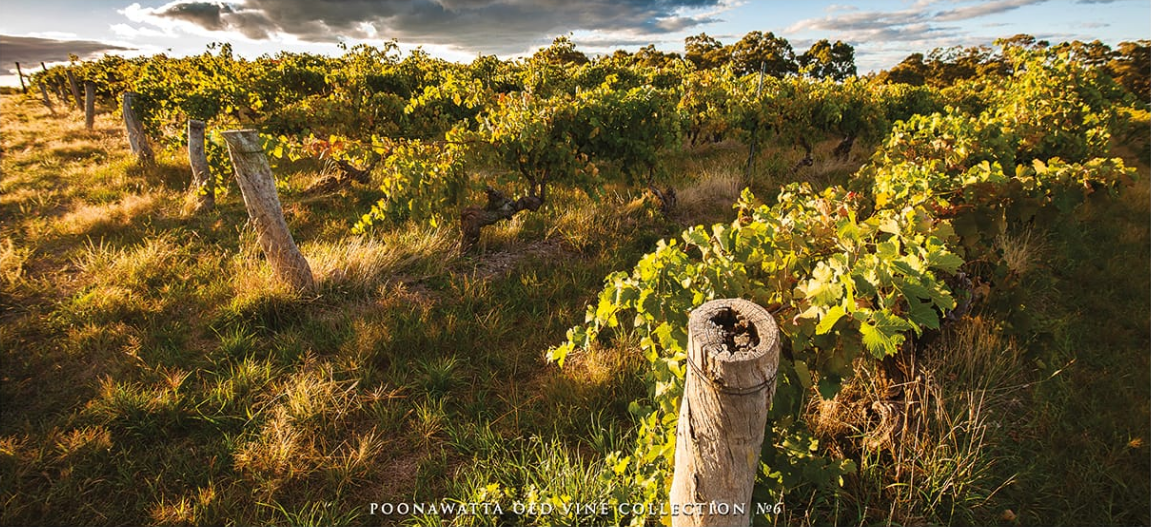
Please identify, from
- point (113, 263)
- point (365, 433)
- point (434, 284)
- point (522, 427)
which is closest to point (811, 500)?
point (522, 427)

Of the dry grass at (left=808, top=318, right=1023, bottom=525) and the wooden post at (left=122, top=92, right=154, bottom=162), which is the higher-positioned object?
the wooden post at (left=122, top=92, right=154, bottom=162)

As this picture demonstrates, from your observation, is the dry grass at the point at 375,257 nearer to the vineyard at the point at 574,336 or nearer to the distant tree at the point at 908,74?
the vineyard at the point at 574,336

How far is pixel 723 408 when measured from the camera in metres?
1.31

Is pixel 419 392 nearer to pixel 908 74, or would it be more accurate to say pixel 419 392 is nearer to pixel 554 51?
pixel 554 51

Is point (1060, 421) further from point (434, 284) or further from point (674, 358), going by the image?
point (434, 284)

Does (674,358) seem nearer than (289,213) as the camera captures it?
Yes

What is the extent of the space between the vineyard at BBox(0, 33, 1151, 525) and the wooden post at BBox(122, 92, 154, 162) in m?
2.39

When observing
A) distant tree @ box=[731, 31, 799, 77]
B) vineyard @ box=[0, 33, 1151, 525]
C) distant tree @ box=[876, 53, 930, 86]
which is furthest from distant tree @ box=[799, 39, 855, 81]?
vineyard @ box=[0, 33, 1151, 525]

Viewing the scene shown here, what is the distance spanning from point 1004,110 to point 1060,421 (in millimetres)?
5514

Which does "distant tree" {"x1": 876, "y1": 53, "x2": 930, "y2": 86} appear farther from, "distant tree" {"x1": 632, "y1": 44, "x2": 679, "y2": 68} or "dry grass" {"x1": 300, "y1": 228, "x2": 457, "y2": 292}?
"dry grass" {"x1": 300, "y1": 228, "x2": 457, "y2": 292}

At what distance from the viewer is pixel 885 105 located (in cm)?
1067

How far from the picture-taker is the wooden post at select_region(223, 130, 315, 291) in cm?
407

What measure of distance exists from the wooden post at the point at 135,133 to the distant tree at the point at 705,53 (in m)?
37.4

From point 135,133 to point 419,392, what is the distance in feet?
32.7
